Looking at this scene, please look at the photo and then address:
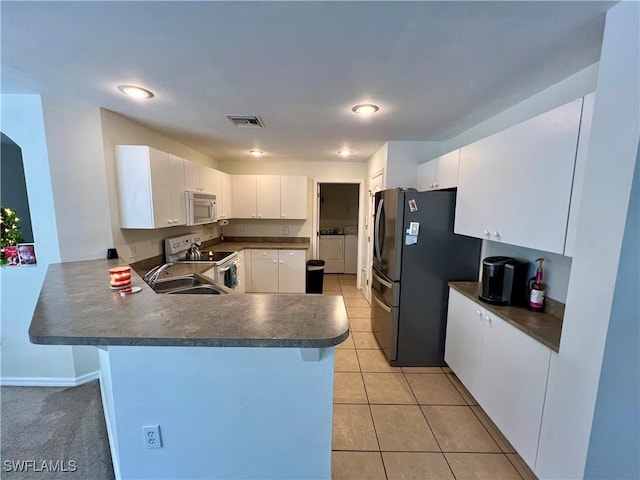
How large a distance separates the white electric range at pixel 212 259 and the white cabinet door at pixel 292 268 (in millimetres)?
708

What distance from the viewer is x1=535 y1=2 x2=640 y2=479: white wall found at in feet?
3.03

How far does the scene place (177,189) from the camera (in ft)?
8.87

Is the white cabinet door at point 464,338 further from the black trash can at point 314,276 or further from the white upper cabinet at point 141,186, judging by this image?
the white upper cabinet at point 141,186

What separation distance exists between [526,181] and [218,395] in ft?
6.53

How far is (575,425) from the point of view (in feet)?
3.58

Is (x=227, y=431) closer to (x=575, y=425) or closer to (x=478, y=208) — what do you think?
(x=575, y=425)

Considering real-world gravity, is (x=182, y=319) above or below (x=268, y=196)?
below

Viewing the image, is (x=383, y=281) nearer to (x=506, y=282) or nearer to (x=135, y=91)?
(x=506, y=282)

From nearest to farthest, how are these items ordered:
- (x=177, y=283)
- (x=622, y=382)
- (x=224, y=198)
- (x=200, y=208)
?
(x=622, y=382) < (x=177, y=283) < (x=200, y=208) < (x=224, y=198)

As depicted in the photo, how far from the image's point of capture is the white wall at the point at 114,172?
A: 86.3 inches

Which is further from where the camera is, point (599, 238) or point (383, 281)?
point (383, 281)

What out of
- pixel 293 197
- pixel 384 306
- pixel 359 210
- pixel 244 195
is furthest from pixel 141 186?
pixel 359 210

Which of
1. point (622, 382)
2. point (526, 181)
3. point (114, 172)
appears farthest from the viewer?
point (114, 172)

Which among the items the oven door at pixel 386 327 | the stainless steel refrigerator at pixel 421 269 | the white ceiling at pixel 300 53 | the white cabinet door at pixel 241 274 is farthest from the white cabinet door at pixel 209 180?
the oven door at pixel 386 327
